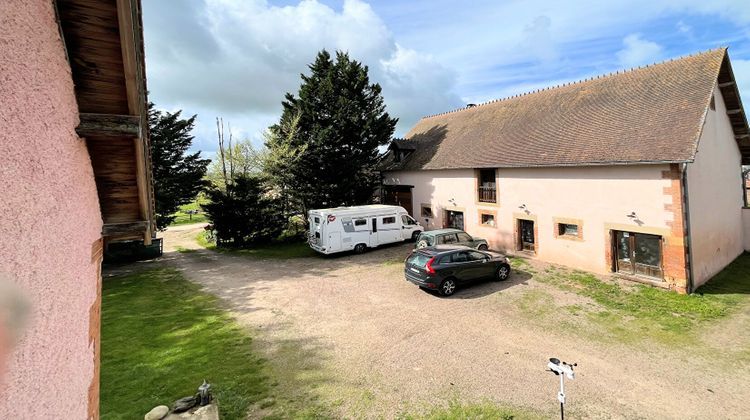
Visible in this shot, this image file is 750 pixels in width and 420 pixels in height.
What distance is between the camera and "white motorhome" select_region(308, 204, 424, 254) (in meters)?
18.5

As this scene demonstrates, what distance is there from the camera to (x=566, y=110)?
18.4 m

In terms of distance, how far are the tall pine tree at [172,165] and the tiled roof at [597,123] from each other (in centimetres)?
1645

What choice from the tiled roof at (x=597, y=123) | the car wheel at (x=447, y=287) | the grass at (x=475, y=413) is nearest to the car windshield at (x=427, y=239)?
the car wheel at (x=447, y=287)

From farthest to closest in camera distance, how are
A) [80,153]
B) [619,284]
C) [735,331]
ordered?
1. [619,284]
2. [735,331]
3. [80,153]

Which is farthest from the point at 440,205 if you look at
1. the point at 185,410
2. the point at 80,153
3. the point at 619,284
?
the point at 80,153

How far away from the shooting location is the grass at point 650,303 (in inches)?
382

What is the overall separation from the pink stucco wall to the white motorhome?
1529cm

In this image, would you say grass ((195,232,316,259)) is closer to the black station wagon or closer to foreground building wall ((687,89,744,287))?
the black station wagon

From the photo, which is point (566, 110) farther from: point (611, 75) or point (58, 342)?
point (58, 342)

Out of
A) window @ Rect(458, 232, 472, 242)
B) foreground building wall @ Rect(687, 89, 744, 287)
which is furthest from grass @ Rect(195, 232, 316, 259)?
foreground building wall @ Rect(687, 89, 744, 287)

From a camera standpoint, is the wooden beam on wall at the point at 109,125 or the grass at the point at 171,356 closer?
the wooden beam on wall at the point at 109,125

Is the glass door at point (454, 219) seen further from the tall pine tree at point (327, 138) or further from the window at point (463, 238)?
the tall pine tree at point (327, 138)

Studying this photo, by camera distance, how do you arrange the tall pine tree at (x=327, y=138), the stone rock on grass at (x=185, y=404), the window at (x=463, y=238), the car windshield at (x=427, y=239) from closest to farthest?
the stone rock on grass at (x=185, y=404)
the car windshield at (x=427, y=239)
the window at (x=463, y=238)
the tall pine tree at (x=327, y=138)

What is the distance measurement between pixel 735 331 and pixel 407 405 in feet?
31.0
